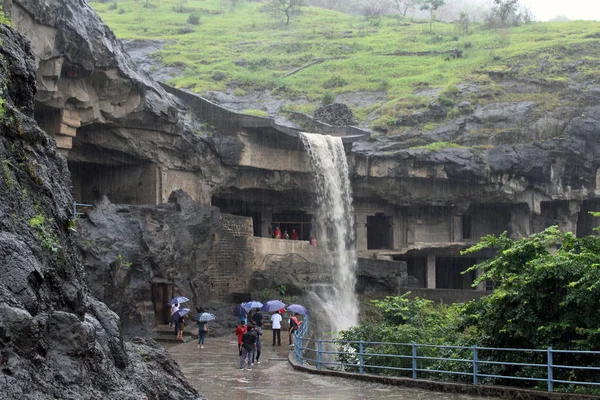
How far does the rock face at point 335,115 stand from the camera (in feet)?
132

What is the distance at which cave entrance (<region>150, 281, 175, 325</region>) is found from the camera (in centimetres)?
2559

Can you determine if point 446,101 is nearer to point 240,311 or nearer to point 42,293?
point 240,311

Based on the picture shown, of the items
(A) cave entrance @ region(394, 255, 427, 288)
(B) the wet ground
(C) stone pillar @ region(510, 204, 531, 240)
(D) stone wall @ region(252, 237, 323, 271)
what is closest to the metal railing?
(B) the wet ground

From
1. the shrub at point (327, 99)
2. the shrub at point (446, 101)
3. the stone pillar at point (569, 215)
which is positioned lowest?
the stone pillar at point (569, 215)

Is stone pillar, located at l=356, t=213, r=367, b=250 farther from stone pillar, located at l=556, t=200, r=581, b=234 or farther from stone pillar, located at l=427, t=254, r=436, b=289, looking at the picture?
stone pillar, located at l=556, t=200, r=581, b=234

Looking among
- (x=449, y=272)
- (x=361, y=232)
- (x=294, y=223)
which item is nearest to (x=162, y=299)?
(x=294, y=223)

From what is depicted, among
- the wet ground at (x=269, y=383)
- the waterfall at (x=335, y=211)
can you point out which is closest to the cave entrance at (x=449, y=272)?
the waterfall at (x=335, y=211)

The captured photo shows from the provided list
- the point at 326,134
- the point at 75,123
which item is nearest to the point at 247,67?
the point at 326,134

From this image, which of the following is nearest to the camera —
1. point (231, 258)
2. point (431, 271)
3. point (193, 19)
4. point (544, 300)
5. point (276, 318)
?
point (544, 300)

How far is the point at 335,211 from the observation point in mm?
35812

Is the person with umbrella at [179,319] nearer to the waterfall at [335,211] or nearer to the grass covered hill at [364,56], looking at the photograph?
the waterfall at [335,211]

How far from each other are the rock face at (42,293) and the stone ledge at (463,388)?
501 centimetres

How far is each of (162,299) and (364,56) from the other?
32.8m

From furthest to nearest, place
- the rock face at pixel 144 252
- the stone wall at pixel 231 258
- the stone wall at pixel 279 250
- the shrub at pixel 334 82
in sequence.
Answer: the shrub at pixel 334 82 < the stone wall at pixel 279 250 < the stone wall at pixel 231 258 < the rock face at pixel 144 252
